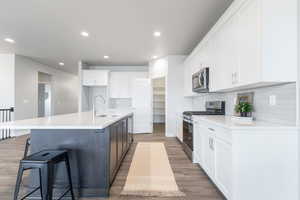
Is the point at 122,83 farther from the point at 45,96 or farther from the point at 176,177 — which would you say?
the point at 176,177

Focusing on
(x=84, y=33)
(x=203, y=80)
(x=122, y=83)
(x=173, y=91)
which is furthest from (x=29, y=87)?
(x=203, y=80)

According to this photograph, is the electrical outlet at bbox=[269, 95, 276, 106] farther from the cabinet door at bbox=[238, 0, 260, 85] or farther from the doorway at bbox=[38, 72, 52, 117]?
the doorway at bbox=[38, 72, 52, 117]

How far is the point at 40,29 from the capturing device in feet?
12.5

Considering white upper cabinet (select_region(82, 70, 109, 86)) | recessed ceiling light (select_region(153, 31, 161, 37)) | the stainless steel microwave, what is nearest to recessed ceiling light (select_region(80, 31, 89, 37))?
recessed ceiling light (select_region(153, 31, 161, 37))

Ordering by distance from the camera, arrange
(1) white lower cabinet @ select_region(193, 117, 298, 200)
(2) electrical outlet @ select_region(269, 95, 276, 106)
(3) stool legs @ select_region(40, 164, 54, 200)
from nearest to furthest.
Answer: (3) stool legs @ select_region(40, 164, 54, 200) → (1) white lower cabinet @ select_region(193, 117, 298, 200) → (2) electrical outlet @ select_region(269, 95, 276, 106)

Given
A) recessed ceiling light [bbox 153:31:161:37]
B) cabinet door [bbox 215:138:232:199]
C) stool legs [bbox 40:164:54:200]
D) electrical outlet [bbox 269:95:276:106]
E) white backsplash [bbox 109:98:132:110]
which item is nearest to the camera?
stool legs [bbox 40:164:54:200]

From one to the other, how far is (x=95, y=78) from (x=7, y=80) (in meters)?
2.73

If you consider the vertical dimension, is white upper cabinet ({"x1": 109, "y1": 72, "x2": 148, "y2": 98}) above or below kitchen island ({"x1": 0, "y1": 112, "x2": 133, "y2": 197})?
above

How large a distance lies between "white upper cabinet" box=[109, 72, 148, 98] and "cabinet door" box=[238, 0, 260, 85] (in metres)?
4.87

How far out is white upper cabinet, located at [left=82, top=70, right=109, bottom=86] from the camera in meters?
6.57

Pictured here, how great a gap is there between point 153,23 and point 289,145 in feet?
9.56

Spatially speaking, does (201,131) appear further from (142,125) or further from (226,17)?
(142,125)

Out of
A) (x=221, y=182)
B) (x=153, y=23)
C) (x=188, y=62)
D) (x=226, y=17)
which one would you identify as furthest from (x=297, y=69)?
(x=188, y=62)

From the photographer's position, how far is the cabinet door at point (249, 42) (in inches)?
71.6
